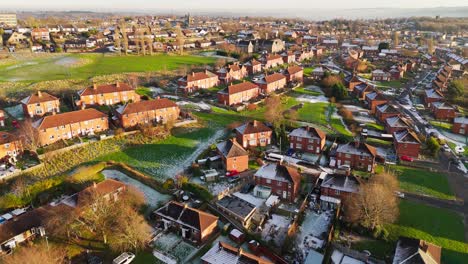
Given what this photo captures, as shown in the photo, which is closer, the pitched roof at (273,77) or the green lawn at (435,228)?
the green lawn at (435,228)

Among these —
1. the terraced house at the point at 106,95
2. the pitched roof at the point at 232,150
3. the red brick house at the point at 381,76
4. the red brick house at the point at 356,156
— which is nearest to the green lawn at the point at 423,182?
the red brick house at the point at 356,156

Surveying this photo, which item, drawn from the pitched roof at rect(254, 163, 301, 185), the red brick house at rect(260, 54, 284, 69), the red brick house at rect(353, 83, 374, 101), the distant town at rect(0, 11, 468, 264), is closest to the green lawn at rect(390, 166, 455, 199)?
the distant town at rect(0, 11, 468, 264)

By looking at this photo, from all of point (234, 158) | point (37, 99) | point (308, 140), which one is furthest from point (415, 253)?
point (37, 99)

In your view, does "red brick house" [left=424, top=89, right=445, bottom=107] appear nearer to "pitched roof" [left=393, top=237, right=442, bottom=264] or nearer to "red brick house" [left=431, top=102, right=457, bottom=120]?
"red brick house" [left=431, top=102, right=457, bottom=120]

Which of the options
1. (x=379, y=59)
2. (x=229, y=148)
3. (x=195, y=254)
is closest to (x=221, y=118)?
(x=229, y=148)

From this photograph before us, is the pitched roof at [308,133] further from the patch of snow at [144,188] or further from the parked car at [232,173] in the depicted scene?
the patch of snow at [144,188]
